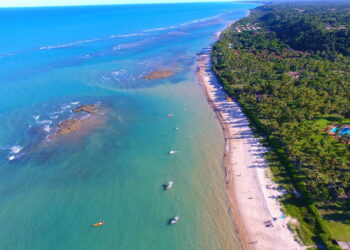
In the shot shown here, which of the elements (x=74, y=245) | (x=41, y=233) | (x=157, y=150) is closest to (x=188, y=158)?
(x=157, y=150)

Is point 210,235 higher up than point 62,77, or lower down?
lower down

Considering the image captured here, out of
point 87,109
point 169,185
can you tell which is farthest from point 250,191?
point 87,109

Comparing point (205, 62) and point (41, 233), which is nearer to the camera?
point (41, 233)

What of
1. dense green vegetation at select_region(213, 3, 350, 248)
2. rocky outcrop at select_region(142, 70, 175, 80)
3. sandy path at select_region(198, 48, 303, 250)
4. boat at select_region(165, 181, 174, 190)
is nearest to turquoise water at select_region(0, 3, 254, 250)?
boat at select_region(165, 181, 174, 190)

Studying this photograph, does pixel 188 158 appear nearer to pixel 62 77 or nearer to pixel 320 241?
pixel 320 241

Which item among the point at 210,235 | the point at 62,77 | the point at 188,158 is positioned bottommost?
the point at 210,235

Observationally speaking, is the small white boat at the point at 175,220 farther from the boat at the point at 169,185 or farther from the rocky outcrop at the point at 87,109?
the rocky outcrop at the point at 87,109

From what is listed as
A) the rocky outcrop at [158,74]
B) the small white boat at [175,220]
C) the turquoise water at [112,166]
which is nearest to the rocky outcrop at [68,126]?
the turquoise water at [112,166]
